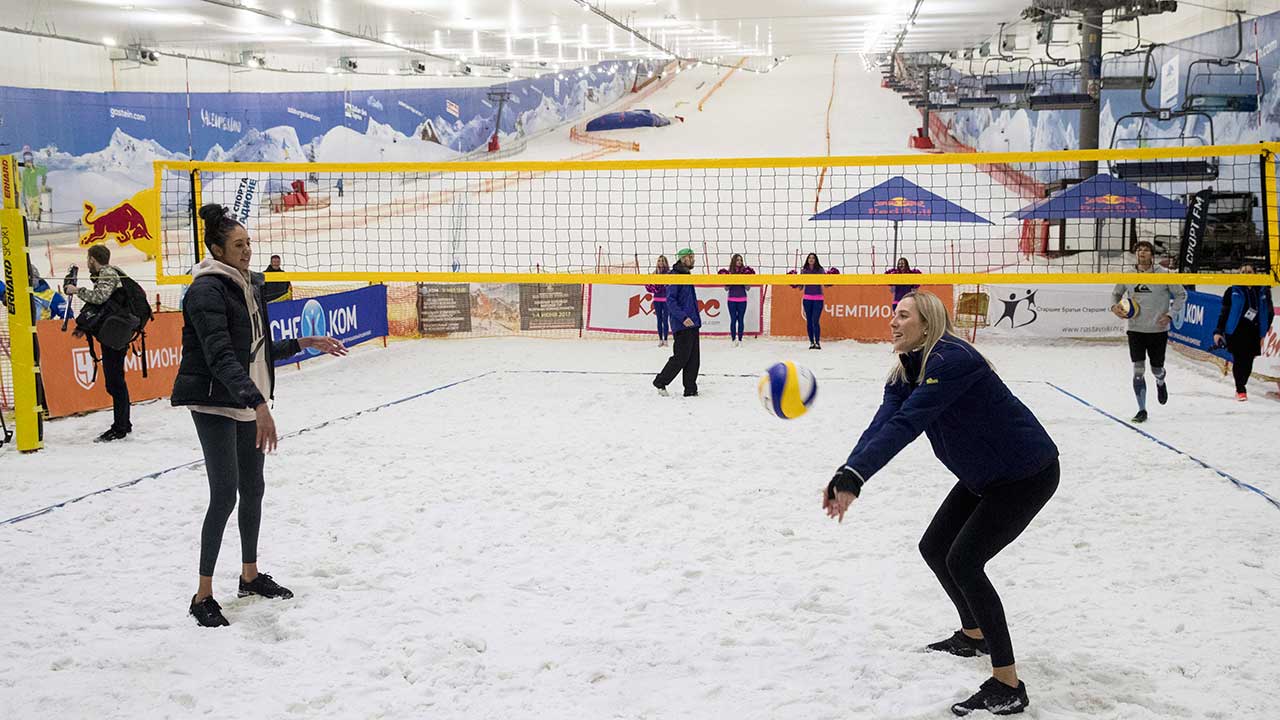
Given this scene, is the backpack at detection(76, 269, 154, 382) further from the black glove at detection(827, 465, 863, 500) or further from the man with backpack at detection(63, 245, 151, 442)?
the black glove at detection(827, 465, 863, 500)

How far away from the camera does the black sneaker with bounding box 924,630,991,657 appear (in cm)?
368

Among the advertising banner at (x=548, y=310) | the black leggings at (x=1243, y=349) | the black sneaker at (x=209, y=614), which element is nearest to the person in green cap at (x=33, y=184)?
the advertising banner at (x=548, y=310)

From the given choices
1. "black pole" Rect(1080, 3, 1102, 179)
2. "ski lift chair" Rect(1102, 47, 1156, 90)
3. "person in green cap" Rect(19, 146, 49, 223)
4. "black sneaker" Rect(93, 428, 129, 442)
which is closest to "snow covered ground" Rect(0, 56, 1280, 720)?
"black sneaker" Rect(93, 428, 129, 442)

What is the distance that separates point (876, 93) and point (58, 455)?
34.5m

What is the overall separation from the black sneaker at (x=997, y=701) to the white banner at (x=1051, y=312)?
470 inches

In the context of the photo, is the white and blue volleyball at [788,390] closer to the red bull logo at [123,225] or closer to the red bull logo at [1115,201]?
the red bull logo at [123,225]

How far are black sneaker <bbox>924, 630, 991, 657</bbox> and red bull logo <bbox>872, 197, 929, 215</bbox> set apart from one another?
10637 millimetres

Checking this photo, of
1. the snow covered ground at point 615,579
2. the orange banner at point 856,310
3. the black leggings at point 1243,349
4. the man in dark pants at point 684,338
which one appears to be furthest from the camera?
the orange banner at point 856,310

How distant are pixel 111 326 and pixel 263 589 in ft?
14.9

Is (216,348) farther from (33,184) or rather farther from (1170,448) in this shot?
(33,184)

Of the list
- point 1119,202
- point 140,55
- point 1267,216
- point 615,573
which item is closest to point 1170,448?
point 1267,216

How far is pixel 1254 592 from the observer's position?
4.30 meters

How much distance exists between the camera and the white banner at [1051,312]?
45.8ft

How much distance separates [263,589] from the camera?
432cm
